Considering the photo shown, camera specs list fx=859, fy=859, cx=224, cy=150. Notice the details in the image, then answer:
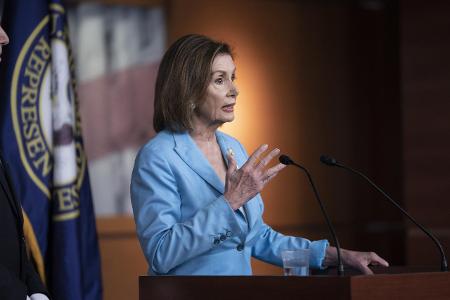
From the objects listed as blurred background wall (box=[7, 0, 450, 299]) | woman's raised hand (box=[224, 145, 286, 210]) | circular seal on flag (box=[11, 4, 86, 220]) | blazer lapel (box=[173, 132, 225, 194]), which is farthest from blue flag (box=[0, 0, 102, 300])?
woman's raised hand (box=[224, 145, 286, 210])

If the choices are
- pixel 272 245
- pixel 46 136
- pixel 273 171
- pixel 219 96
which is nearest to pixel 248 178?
pixel 273 171

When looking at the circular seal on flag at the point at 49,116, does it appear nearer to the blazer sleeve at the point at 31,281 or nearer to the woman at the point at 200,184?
the woman at the point at 200,184

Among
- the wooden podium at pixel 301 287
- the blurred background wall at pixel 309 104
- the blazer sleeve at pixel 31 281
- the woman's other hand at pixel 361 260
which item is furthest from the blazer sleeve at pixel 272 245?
the blurred background wall at pixel 309 104

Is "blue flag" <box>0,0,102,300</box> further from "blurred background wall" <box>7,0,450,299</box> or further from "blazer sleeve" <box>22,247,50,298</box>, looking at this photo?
"blazer sleeve" <box>22,247,50,298</box>

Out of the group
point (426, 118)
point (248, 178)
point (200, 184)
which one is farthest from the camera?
point (426, 118)

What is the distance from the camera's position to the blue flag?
14.5 feet

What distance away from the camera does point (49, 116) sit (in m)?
4.52

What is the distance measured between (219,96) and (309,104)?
10.7 ft

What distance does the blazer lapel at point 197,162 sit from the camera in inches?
120

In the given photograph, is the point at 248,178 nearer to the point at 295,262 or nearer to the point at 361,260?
the point at 295,262

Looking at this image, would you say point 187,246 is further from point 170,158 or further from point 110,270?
point 110,270

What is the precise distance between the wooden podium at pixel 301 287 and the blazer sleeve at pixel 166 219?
0.17 m

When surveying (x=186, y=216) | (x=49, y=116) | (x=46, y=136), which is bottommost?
(x=186, y=216)

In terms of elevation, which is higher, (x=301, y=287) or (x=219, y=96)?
(x=219, y=96)
